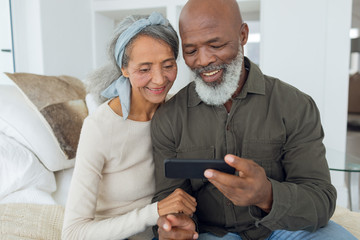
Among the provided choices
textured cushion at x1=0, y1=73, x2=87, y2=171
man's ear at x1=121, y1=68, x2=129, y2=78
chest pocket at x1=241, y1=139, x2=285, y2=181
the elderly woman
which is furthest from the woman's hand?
textured cushion at x1=0, y1=73, x2=87, y2=171

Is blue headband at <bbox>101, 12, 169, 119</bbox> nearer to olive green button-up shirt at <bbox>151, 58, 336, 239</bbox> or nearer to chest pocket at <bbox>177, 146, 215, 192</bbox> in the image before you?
olive green button-up shirt at <bbox>151, 58, 336, 239</bbox>

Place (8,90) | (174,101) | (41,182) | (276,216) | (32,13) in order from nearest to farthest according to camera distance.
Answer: (276,216)
(174,101)
(41,182)
(8,90)
(32,13)

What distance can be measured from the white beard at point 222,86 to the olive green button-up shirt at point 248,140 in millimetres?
38

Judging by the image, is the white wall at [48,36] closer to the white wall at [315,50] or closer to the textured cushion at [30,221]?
the textured cushion at [30,221]

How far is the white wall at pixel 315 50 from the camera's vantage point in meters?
2.57

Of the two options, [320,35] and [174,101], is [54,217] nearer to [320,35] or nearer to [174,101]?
[174,101]

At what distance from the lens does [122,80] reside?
126cm

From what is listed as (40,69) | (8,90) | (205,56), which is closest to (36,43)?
(40,69)

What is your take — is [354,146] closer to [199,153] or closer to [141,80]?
[199,153]

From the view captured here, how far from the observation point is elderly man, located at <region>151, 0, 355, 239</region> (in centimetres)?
109

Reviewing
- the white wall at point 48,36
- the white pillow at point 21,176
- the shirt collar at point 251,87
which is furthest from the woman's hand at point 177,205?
the white wall at point 48,36

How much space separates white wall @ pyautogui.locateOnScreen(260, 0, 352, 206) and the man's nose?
167 cm

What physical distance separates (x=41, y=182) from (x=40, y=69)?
1179 mm

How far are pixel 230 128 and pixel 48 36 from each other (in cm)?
192
